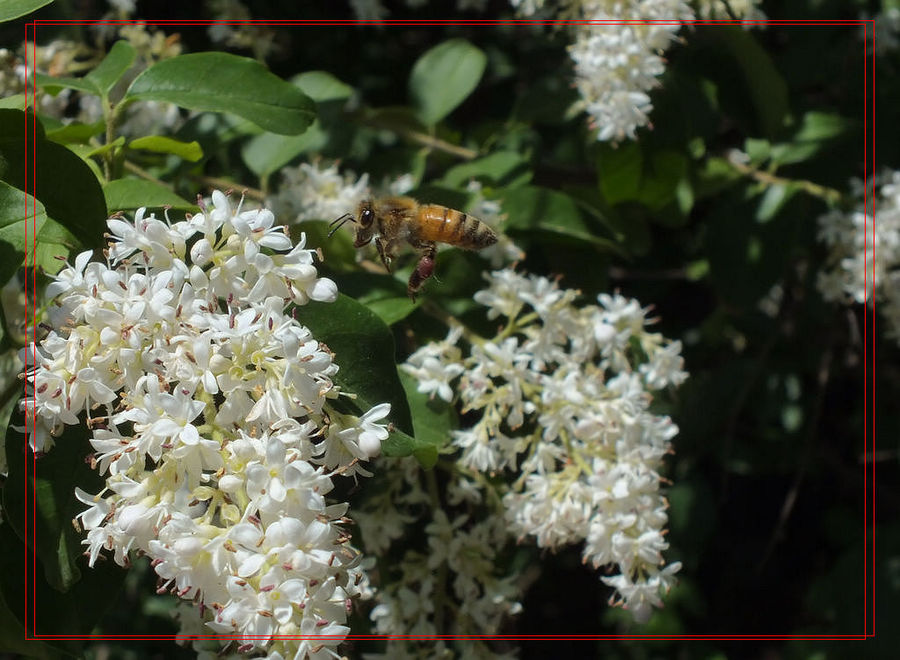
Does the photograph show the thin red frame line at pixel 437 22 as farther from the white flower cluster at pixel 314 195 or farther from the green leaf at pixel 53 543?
the green leaf at pixel 53 543

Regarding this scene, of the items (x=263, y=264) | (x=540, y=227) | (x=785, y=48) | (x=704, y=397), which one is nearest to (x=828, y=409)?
(x=704, y=397)

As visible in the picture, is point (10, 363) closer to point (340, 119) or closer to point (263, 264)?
point (263, 264)

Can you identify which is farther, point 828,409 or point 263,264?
point 828,409

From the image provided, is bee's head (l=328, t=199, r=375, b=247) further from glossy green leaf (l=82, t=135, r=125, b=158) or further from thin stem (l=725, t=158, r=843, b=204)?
thin stem (l=725, t=158, r=843, b=204)

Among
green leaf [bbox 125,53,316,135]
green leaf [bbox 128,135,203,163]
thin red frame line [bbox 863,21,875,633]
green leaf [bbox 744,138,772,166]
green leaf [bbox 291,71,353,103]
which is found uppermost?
green leaf [bbox 125,53,316,135]

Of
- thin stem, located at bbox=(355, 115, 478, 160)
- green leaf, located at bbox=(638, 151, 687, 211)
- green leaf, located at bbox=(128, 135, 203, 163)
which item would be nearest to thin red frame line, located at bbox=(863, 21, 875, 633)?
green leaf, located at bbox=(638, 151, 687, 211)

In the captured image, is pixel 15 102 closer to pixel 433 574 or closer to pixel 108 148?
pixel 108 148

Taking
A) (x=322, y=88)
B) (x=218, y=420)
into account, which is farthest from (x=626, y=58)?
(x=218, y=420)
